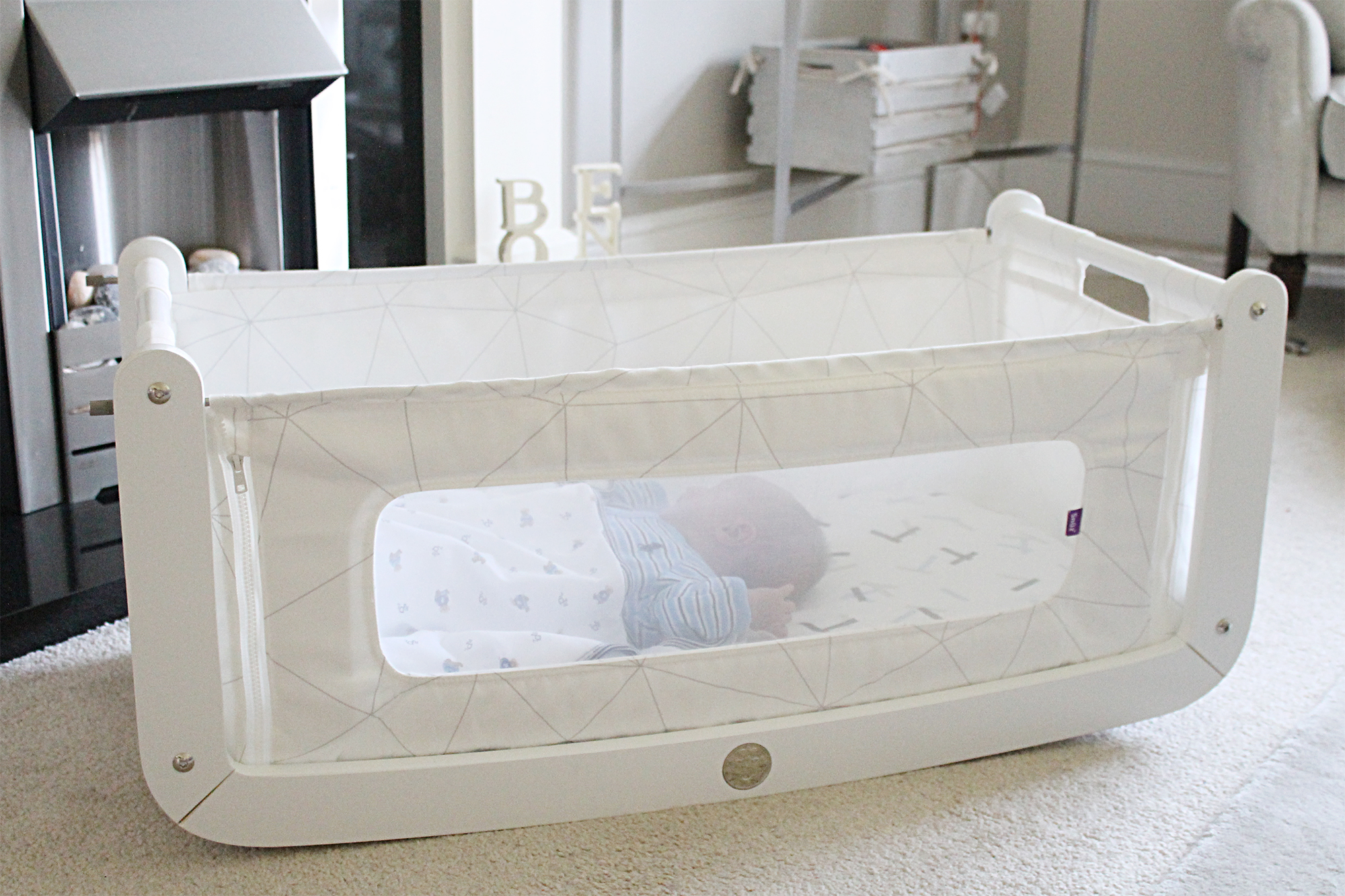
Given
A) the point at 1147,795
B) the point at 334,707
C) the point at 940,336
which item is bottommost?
the point at 1147,795

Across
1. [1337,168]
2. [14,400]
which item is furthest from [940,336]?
[1337,168]

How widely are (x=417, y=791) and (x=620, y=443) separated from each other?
32 cm

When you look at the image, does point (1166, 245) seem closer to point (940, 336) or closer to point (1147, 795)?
point (940, 336)

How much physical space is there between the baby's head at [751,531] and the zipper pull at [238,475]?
35cm

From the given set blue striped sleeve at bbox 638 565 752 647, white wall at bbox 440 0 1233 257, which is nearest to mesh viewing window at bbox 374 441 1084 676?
blue striped sleeve at bbox 638 565 752 647

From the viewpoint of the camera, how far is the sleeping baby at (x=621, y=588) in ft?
3.54

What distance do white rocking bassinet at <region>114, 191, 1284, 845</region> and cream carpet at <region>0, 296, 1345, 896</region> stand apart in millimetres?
25

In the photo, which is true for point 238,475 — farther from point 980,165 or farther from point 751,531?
point 980,165

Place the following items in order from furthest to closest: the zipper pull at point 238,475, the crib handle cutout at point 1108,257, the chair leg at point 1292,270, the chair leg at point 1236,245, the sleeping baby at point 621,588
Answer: the chair leg at point 1236,245, the chair leg at point 1292,270, the crib handle cutout at point 1108,257, the sleeping baby at point 621,588, the zipper pull at point 238,475

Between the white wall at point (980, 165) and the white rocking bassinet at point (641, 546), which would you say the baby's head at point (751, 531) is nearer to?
the white rocking bassinet at point (641, 546)

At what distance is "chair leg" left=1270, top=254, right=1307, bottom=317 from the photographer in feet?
8.16

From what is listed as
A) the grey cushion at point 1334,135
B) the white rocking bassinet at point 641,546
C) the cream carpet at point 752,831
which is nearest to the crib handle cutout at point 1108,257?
the white rocking bassinet at point 641,546

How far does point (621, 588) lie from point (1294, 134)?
188 cm

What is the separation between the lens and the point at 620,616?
110 centimetres
